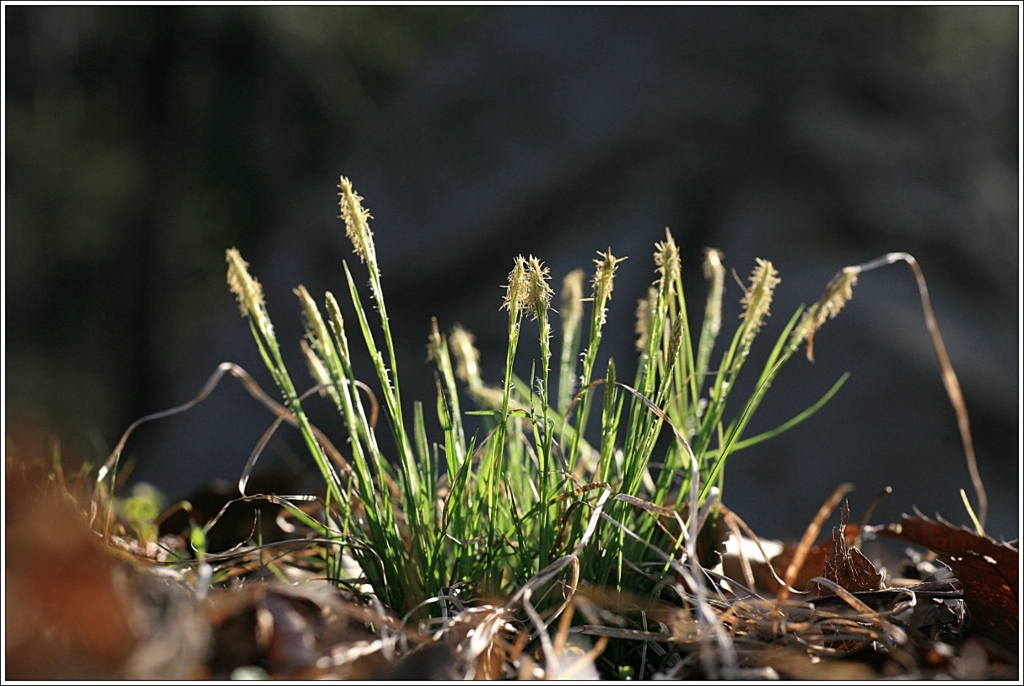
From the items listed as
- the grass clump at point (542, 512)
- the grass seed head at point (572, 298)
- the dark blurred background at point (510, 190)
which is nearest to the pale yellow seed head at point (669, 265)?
the grass clump at point (542, 512)

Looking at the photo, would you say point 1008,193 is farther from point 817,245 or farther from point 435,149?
point 435,149

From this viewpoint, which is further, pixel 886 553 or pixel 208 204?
pixel 208 204

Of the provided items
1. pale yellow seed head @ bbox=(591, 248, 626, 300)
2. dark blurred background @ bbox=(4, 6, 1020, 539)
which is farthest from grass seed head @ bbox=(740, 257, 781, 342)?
dark blurred background @ bbox=(4, 6, 1020, 539)

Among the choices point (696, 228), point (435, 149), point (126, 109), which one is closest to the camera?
point (696, 228)

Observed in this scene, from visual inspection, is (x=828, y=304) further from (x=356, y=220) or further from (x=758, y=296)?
(x=356, y=220)

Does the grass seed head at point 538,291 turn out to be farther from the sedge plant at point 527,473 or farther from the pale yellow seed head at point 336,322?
the pale yellow seed head at point 336,322

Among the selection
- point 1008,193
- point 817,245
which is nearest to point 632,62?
point 817,245
